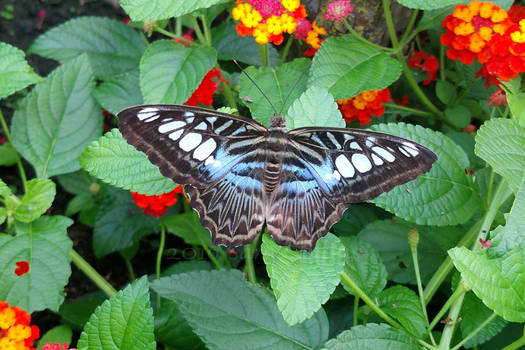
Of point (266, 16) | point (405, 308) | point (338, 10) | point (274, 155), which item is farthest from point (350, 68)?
point (405, 308)

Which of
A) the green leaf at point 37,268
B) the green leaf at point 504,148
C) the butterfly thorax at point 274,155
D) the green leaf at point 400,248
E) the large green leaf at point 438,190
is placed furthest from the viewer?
the green leaf at point 400,248

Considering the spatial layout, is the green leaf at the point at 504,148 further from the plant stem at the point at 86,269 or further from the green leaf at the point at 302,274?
the plant stem at the point at 86,269

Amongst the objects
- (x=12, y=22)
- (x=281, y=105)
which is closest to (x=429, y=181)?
(x=281, y=105)

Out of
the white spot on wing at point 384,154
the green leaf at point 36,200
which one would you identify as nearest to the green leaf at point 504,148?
the white spot on wing at point 384,154

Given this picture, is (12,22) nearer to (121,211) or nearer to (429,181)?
(121,211)

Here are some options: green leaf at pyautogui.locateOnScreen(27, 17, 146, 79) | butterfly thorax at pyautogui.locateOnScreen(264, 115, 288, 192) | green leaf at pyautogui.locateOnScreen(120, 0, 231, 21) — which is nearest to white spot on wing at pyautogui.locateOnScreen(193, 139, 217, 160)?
butterfly thorax at pyautogui.locateOnScreen(264, 115, 288, 192)

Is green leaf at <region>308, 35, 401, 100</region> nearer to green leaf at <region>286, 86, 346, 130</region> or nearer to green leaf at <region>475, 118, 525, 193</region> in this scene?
green leaf at <region>286, 86, 346, 130</region>

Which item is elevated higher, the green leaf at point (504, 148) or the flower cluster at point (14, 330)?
the green leaf at point (504, 148)
